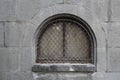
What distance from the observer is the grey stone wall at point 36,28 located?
15.4 ft

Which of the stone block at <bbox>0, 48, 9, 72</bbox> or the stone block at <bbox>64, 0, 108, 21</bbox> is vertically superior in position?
the stone block at <bbox>64, 0, 108, 21</bbox>

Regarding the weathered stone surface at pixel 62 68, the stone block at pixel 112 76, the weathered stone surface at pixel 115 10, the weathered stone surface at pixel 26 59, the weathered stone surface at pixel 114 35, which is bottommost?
the stone block at pixel 112 76

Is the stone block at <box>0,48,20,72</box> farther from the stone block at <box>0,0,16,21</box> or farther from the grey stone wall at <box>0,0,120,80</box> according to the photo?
the stone block at <box>0,0,16,21</box>

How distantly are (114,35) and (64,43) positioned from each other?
1.24 meters

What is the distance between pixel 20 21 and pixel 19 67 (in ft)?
3.68

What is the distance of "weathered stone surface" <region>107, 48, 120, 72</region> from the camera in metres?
4.73

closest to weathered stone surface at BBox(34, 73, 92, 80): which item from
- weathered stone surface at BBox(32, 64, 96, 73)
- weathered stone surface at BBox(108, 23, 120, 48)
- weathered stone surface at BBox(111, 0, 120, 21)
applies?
weathered stone surface at BBox(32, 64, 96, 73)

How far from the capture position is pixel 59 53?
496 cm

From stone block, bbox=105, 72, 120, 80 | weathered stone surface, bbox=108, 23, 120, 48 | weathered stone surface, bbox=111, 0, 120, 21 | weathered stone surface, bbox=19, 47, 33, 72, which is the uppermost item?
weathered stone surface, bbox=111, 0, 120, 21

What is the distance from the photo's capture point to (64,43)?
4941mm

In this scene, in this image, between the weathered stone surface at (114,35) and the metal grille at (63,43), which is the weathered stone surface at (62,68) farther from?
the weathered stone surface at (114,35)

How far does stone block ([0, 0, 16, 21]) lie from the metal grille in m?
0.90

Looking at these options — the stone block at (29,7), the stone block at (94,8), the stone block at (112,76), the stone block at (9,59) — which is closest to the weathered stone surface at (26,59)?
the stone block at (9,59)

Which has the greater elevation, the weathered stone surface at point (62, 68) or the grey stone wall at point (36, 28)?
the grey stone wall at point (36, 28)
